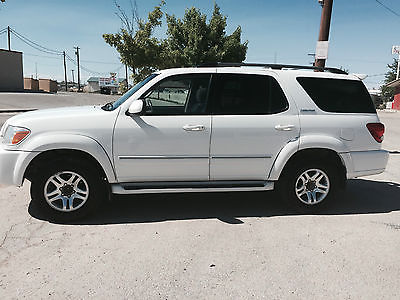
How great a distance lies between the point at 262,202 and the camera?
4699 mm

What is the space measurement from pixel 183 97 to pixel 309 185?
1.98 metres

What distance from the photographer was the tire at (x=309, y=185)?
415 cm

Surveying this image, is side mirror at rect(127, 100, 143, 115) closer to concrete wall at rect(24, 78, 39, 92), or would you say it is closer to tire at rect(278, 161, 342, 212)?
tire at rect(278, 161, 342, 212)

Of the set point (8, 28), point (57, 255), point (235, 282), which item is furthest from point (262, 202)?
point (8, 28)

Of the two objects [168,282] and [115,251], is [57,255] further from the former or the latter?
[168,282]

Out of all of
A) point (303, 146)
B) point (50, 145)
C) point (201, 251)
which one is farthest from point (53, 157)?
point (303, 146)

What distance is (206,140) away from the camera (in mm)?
3875

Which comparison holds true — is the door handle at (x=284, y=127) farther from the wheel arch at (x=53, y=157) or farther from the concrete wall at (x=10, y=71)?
the concrete wall at (x=10, y=71)

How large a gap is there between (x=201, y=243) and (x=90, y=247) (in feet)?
3.68

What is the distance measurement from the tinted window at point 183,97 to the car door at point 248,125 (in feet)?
0.47

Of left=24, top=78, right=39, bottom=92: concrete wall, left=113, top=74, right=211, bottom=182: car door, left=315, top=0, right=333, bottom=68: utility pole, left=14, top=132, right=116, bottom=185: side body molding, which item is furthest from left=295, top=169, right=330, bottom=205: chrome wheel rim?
left=24, top=78, right=39, bottom=92: concrete wall

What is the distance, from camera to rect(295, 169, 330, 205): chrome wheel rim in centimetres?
420

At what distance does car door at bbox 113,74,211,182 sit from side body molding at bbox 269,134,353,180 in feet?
2.90

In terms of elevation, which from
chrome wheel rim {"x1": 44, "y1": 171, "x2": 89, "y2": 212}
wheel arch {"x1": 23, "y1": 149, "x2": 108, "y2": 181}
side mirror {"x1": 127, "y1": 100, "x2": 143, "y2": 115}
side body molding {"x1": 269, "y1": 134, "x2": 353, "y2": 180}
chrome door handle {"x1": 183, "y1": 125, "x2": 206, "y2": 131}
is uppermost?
side mirror {"x1": 127, "y1": 100, "x2": 143, "y2": 115}
